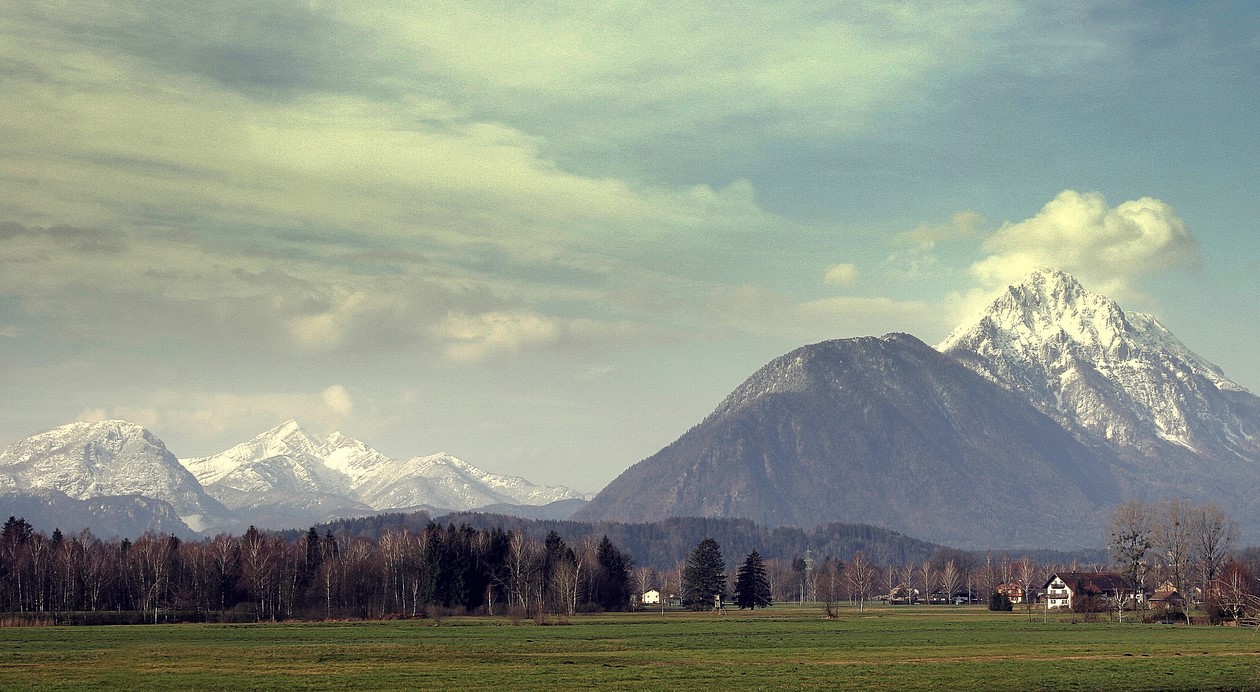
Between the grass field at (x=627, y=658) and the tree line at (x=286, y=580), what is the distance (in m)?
39.0

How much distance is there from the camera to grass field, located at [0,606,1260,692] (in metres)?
66.1

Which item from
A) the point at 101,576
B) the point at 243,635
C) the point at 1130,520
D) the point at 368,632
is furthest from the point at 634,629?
the point at 1130,520

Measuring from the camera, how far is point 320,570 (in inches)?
7018

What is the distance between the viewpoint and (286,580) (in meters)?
165

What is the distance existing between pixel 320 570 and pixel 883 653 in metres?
108

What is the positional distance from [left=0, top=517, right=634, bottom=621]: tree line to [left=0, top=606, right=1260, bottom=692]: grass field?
38968 mm

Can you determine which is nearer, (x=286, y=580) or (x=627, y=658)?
(x=627, y=658)

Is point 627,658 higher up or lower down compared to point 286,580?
higher up

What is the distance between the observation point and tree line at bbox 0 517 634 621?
6526 inches

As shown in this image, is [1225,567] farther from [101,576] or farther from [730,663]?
[101,576]

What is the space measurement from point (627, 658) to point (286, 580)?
93.7 m

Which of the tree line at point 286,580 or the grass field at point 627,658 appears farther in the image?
the tree line at point 286,580

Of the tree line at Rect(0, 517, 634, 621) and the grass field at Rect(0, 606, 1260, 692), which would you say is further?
the tree line at Rect(0, 517, 634, 621)

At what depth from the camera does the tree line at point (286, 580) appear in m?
166
